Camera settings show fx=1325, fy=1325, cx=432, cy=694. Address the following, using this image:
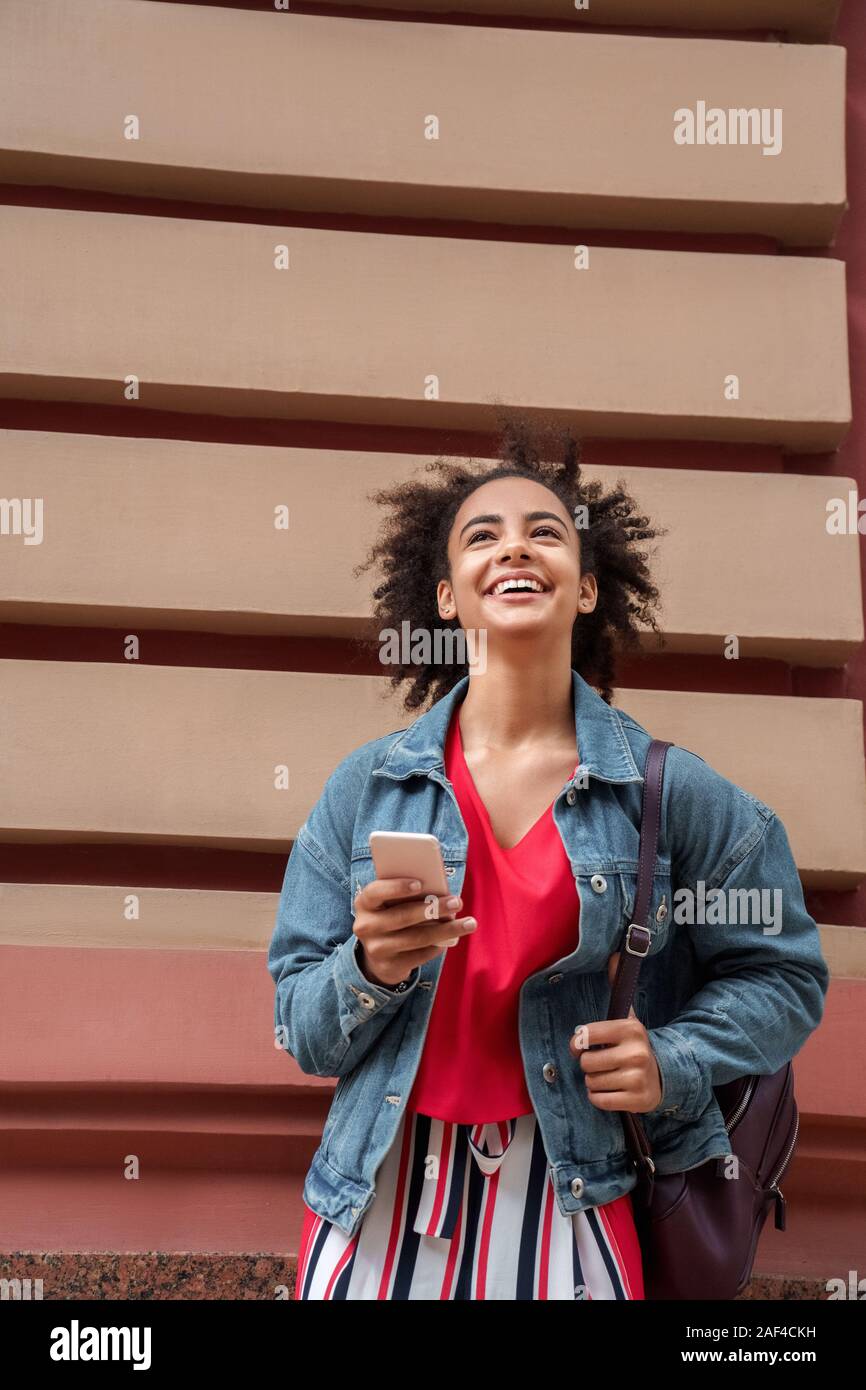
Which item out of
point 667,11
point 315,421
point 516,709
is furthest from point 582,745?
point 667,11

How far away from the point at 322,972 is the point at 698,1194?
2.58 feet

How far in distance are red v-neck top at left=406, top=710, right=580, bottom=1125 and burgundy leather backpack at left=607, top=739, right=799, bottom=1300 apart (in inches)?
5.5

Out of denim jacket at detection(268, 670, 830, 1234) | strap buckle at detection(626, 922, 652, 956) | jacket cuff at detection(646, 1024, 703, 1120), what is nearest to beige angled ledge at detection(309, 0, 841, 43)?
denim jacket at detection(268, 670, 830, 1234)

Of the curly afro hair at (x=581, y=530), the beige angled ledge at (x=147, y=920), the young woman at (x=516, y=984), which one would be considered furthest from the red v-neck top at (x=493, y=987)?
the beige angled ledge at (x=147, y=920)

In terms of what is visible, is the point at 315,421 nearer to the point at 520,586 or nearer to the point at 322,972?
the point at 520,586

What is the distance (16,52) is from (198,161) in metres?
0.65

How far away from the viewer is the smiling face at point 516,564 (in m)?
2.70

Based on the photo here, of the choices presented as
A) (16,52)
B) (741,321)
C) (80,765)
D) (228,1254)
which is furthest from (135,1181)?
(16,52)

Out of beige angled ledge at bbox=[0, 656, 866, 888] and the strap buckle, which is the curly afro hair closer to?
beige angled ledge at bbox=[0, 656, 866, 888]

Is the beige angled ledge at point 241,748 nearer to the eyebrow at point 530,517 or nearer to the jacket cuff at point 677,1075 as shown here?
the eyebrow at point 530,517

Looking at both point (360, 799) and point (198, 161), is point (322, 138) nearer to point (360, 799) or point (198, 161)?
point (198, 161)

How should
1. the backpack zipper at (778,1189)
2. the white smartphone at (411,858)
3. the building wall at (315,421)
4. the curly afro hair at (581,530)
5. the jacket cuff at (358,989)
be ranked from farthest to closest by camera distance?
1. the building wall at (315,421)
2. the curly afro hair at (581,530)
3. the backpack zipper at (778,1189)
4. the jacket cuff at (358,989)
5. the white smartphone at (411,858)

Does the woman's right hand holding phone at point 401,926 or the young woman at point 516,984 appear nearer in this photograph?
the woman's right hand holding phone at point 401,926

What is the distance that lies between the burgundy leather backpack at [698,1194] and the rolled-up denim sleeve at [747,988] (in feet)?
0.22
